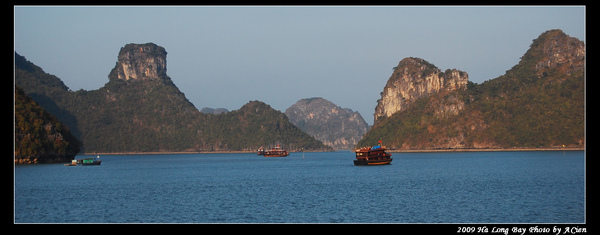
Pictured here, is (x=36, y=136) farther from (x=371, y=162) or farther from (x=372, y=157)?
(x=372, y=157)

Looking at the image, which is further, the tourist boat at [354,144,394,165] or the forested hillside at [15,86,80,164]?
the tourist boat at [354,144,394,165]

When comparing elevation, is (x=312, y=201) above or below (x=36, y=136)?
below

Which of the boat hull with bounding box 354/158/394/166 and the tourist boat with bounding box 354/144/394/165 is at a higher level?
the tourist boat with bounding box 354/144/394/165

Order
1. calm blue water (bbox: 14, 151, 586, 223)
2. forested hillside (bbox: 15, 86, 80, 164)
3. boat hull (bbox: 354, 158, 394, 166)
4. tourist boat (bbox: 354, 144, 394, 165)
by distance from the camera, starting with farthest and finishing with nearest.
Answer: tourist boat (bbox: 354, 144, 394, 165) < boat hull (bbox: 354, 158, 394, 166) < forested hillside (bbox: 15, 86, 80, 164) < calm blue water (bbox: 14, 151, 586, 223)

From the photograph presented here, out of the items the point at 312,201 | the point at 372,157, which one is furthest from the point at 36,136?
the point at 312,201

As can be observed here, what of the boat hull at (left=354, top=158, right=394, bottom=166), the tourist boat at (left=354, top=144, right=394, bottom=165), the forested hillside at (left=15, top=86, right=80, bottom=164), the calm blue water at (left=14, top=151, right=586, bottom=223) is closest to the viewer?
the calm blue water at (left=14, top=151, right=586, bottom=223)

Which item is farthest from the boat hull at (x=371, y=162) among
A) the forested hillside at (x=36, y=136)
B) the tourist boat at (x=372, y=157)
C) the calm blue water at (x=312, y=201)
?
the forested hillside at (x=36, y=136)

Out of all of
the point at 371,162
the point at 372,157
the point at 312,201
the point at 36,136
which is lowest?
the point at 371,162

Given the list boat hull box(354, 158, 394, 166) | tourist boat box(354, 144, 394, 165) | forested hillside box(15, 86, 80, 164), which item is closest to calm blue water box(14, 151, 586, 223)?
boat hull box(354, 158, 394, 166)

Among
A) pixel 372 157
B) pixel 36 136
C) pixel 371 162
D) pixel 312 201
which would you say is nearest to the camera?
pixel 312 201

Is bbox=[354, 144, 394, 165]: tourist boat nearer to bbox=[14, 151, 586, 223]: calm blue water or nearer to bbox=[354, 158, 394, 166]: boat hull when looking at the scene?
bbox=[354, 158, 394, 166]: boat hull

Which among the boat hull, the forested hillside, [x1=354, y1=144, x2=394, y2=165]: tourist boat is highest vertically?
the forested hillside

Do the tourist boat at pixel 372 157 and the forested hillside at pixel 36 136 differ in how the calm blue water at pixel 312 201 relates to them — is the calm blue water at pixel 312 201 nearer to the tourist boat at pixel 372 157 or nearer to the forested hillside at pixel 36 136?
the tourist boat at pixel 372 157
